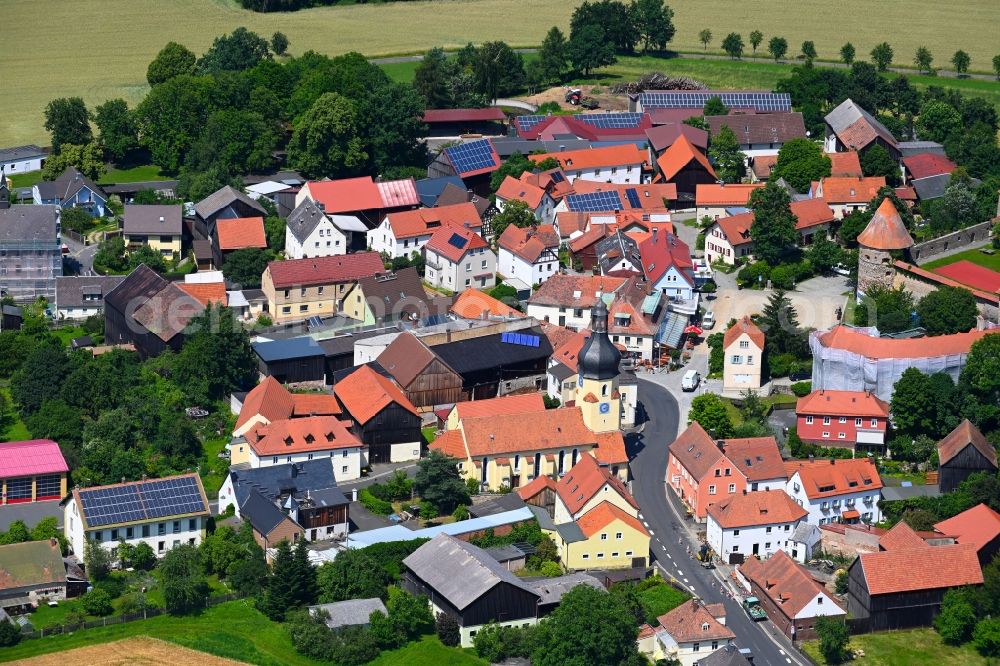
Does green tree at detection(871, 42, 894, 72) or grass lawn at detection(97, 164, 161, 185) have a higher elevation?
green tree at detection(871, 42, 894, 72)

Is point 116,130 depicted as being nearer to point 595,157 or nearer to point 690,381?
point 595,157

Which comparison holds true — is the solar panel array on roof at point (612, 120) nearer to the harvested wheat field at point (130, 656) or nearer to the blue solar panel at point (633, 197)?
the blue solar panel at point (633, 197)

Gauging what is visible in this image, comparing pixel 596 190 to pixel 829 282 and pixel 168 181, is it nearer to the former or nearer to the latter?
pixel 829 282

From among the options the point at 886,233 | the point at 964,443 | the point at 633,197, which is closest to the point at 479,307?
the point at 633,197

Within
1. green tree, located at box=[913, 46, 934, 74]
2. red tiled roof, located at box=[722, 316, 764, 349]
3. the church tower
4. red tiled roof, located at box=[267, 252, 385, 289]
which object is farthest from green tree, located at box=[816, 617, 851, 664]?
green tree, located at box=[913, 46, 934, 74]

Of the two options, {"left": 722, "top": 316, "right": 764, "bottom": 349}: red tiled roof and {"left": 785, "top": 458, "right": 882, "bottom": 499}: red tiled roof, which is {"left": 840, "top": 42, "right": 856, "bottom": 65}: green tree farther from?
{"left": 785, "top": 458, "right": 882, "bottom": 499}: red tiled roof

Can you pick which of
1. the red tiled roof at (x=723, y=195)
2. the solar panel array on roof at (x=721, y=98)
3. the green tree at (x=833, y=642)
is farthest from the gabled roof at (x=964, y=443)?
the solar panel array on roof at (x=721, y=98)

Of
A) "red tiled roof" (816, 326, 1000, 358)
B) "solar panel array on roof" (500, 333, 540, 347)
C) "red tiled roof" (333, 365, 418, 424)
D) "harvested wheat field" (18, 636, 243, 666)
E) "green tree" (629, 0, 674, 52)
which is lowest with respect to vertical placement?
"harvested wheat field" (18, 636, 243, 666)
